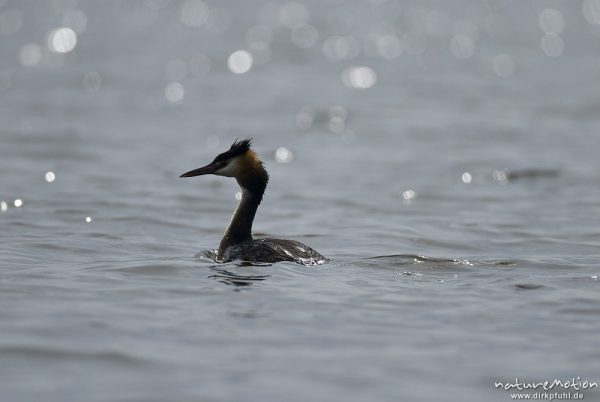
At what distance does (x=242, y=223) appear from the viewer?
11.2 meters

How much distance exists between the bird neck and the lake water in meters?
0.39

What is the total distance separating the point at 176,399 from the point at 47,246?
500 cm

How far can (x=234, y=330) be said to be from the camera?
8234 mm

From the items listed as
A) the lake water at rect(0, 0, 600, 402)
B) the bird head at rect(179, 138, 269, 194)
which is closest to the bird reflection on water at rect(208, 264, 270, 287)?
the lake water at rect(0, 0, 600, 402)

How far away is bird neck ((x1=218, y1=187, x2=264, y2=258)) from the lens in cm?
1109

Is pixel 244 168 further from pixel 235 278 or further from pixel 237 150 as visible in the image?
pixel 235 278

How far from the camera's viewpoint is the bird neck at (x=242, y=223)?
11.1 meters

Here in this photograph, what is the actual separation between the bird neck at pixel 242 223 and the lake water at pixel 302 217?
0.39 meters

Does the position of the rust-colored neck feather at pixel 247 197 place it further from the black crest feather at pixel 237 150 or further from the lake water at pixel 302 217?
the lake water at pixel 302 217

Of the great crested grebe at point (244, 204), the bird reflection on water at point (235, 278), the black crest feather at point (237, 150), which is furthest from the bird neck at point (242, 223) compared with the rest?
the bird reflection on water at point (235, 278)

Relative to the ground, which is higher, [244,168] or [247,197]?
[244,168]

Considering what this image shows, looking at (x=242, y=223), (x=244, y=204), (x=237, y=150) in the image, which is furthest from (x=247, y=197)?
(x=237, y=150)

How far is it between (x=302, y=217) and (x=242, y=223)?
3479 mm

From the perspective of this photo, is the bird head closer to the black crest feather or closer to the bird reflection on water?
the black crest feather
